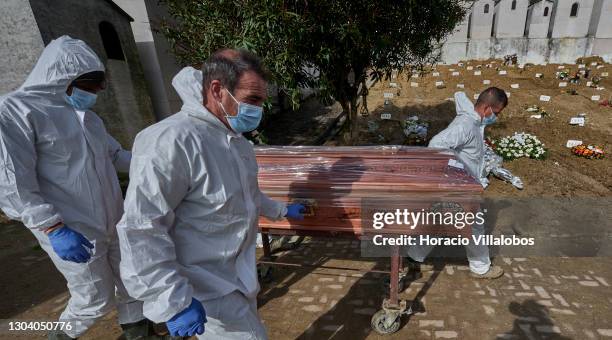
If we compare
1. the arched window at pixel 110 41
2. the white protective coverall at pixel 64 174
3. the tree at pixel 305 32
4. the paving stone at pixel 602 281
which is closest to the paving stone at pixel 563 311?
the paving stone at pixel 602 281

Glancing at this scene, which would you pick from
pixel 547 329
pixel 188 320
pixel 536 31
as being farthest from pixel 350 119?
pixel 536 31

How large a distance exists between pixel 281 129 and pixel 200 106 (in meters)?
9.52

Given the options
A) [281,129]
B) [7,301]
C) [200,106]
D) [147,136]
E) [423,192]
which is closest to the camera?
[147,136]

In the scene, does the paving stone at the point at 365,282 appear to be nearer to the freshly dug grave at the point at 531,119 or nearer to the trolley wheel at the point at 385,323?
the trolley wheel at the point at 385,323

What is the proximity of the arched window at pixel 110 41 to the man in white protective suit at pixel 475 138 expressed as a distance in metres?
6.65

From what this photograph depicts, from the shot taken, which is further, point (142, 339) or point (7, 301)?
point (7, 301)

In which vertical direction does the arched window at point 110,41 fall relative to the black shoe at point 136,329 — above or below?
above

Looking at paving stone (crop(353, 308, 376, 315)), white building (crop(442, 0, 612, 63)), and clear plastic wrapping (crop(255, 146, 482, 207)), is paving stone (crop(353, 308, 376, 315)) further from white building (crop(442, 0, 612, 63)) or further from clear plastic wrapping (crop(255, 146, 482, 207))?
white building (crop(442, 0, 612, 63))

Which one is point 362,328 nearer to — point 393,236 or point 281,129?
point 393,236

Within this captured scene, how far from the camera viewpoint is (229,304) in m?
1.54

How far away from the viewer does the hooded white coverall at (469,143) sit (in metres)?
2.98

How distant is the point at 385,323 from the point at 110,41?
7298 mm

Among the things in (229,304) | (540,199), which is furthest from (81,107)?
(540,199)

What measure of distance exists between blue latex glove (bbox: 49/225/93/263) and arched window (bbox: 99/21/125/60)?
5.60 m
